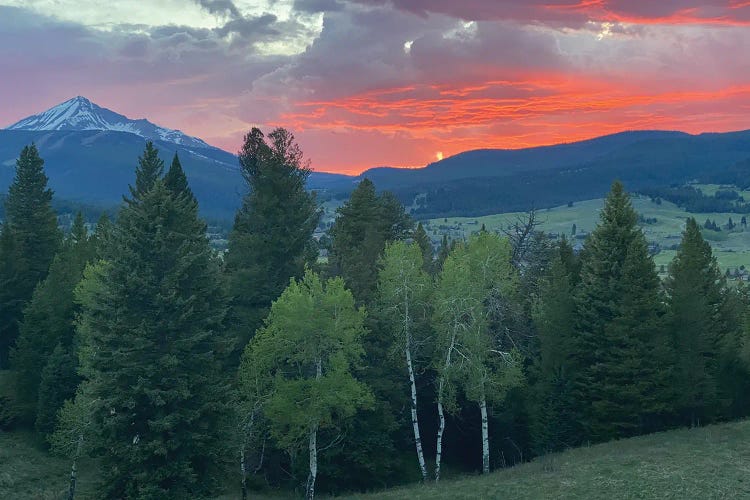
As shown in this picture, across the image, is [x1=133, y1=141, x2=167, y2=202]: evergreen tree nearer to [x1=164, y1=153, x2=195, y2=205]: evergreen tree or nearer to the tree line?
the tree line

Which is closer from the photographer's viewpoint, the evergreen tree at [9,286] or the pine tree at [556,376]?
the pine tree at [556,376]

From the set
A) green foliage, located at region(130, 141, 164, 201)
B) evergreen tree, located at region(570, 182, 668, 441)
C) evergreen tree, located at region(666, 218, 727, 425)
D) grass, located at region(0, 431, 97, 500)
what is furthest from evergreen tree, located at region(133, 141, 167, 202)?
evergreen tree, located at region(666, 218, 727, 425)

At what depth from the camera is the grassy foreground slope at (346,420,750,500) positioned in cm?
2517

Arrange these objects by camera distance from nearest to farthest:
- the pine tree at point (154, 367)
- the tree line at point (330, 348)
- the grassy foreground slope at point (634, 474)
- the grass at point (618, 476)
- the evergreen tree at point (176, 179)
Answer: the grassy foreground slope at point (634, 474), the grass at point (618, 476), the pine tree at point (154, 367), the tree line at point (330, 348), the evergreen tree at point (176, 179)

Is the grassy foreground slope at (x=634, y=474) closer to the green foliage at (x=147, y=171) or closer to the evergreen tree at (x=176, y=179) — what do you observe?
the evergreen tree at (x=176, y=179)

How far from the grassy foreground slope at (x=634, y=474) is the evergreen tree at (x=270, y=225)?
16964 mm

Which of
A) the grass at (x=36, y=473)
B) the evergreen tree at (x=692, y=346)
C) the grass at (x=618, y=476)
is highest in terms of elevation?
the evergreen tree at (x=692, y=346)

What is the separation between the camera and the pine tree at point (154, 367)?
27.7 m

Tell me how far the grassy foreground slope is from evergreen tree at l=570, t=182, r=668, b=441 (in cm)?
282

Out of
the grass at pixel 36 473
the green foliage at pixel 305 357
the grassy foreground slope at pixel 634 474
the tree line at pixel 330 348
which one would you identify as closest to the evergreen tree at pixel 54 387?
the tree line at pixel 330 348

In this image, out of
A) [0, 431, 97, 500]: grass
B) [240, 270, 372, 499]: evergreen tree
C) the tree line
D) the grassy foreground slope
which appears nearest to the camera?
the grassy foreground slope

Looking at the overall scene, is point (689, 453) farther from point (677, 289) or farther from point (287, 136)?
point (287, 136)

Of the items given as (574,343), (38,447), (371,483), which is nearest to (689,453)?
(574,343)

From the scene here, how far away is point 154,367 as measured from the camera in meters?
28.0
